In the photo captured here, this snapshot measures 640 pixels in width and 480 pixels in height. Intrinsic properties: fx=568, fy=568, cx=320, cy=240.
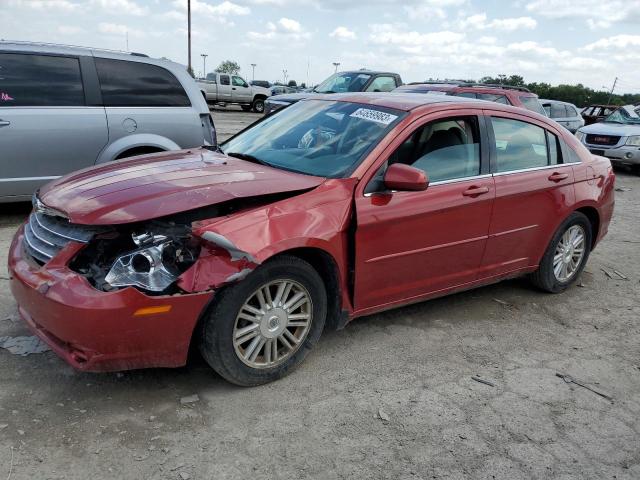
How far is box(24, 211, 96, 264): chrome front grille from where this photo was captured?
2.96 meters

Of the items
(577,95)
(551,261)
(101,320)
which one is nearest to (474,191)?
(551,261)

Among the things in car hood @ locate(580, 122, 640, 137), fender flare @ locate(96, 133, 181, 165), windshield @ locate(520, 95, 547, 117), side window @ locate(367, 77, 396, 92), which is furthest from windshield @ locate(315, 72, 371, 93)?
fender flare @ locate(96, 133, 181, 165)

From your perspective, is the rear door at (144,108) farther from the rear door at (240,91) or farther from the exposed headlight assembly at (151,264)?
the rear door at (240,91)

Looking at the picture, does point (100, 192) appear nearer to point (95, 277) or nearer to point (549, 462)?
point (95, 277)

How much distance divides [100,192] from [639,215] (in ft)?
27.2

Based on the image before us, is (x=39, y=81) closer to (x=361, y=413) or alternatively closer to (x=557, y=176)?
(x=361, y=413)

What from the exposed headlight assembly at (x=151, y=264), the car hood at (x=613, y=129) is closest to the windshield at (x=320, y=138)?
the exposed headlight assembly at (x=151, y=264)

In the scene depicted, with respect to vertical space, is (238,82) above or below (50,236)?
above

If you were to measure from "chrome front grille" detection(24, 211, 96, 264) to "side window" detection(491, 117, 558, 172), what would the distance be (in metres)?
2.90

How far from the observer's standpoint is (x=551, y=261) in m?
4.84

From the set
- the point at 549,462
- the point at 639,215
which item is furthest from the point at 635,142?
the point at 549,462

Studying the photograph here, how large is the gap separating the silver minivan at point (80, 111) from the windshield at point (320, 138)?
2144 mm

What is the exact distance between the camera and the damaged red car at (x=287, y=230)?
2.83 metres

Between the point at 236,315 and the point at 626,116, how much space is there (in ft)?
48.1
